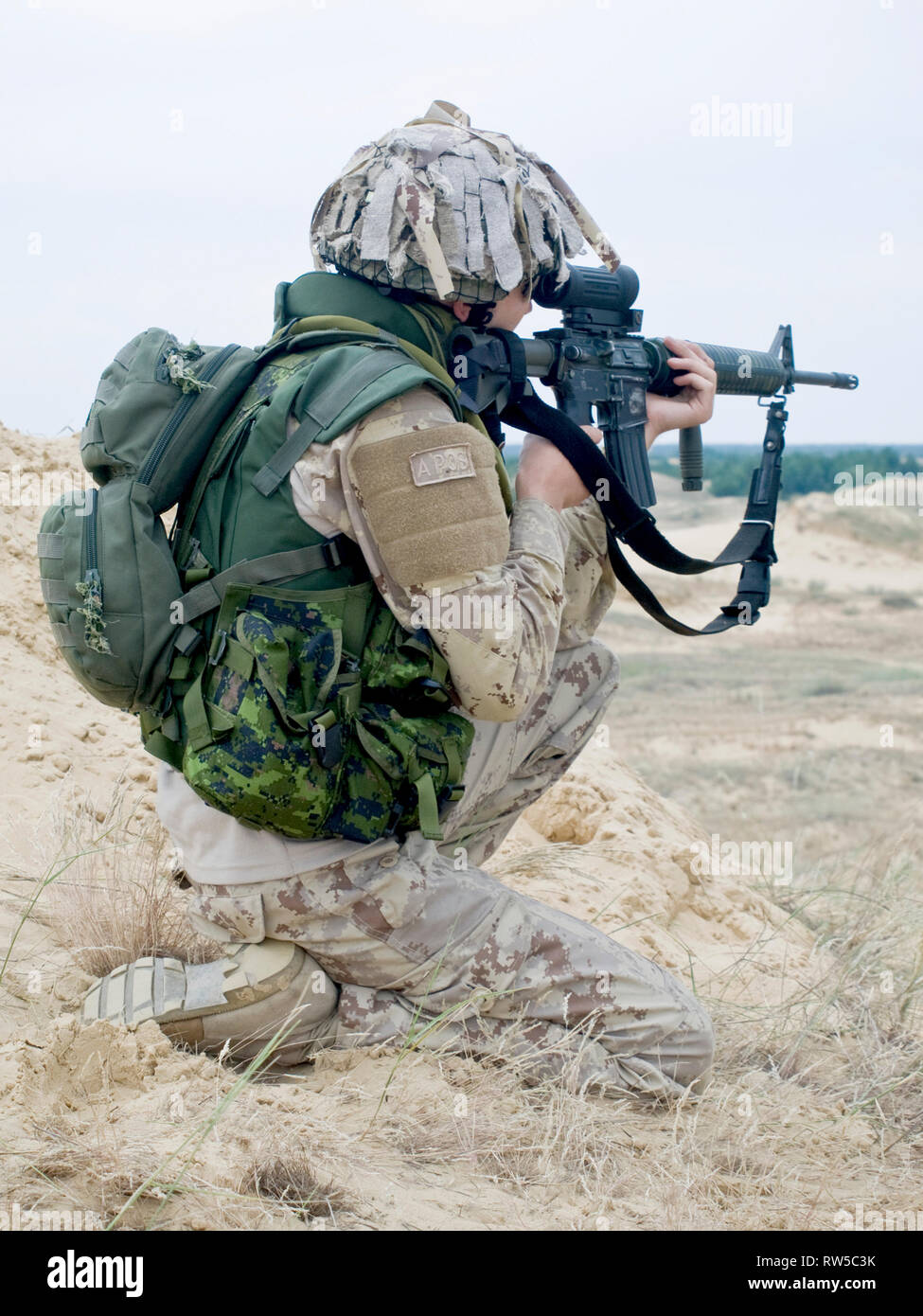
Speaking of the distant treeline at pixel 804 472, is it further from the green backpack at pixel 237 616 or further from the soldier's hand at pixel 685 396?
the green backpack at pixel 237 616

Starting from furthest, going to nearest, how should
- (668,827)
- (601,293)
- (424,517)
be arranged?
(668,827)
(601,293)
(424,517)

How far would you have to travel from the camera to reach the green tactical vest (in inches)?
91.3

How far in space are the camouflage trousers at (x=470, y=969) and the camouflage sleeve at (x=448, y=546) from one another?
1.31 feet

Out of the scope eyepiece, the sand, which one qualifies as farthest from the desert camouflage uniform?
the scope eyepiece

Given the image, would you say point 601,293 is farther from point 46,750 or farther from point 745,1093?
point 46,750

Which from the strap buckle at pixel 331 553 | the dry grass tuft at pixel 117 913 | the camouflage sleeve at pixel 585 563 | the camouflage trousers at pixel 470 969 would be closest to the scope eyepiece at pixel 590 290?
the camouflage sleeve at pixel 585 563

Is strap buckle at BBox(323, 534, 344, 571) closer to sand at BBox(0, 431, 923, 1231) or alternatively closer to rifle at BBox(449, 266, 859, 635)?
rifle at BBox(449, 266, 859, 635)

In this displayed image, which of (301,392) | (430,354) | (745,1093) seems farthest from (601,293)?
(745,1093)

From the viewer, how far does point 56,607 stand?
7.68 ft

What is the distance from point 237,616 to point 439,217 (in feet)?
3.08

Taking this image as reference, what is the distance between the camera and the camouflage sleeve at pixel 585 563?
3.19 metres

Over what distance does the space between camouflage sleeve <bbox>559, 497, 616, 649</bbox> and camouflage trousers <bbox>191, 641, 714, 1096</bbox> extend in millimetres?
565

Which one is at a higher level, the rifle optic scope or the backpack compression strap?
the rifle optic scope
